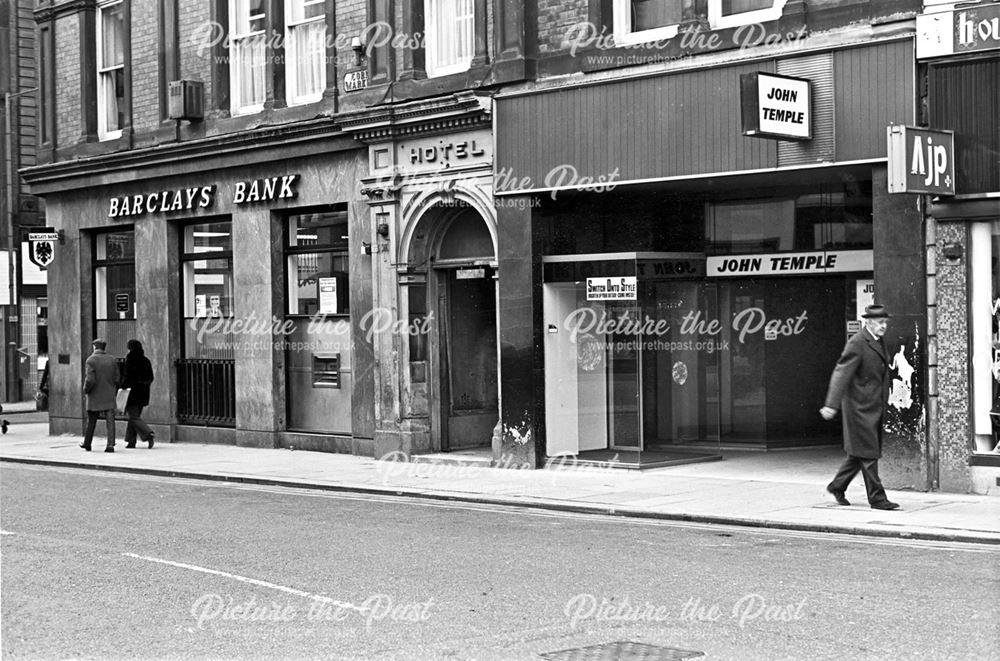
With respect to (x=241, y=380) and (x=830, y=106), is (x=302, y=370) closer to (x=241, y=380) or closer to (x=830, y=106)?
(x=241, y=380)

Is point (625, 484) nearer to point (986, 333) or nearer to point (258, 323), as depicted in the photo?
point (986, 333)

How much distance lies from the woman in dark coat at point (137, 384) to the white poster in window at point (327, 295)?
10.8 feet

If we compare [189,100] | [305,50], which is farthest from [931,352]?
[189,100]

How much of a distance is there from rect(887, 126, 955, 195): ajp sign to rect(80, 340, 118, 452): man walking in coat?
44.7ft

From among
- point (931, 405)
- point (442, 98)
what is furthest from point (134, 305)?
point (931, 405)

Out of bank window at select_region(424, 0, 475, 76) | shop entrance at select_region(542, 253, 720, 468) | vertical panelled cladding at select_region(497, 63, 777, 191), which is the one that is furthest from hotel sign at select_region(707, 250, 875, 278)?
bank window at select_region(424, 0, 475, 76)

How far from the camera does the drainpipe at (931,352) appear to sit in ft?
47.2

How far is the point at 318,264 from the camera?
21.9 metres

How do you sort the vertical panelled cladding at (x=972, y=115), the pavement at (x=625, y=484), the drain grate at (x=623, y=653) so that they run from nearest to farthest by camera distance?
the drain grate at (x=623, y=653)
the pavement at (x=625, y=484)
the vertical panelled cladding at (x=972, y=115)

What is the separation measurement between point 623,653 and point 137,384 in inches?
650

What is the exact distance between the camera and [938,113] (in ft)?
46.8

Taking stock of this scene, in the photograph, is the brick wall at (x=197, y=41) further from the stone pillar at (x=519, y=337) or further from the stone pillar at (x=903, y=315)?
the stone pillar at (x=903, y=315)

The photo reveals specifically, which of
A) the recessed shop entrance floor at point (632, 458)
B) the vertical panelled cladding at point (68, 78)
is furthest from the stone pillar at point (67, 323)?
the recessed shop entrance floor at point (632, 458)

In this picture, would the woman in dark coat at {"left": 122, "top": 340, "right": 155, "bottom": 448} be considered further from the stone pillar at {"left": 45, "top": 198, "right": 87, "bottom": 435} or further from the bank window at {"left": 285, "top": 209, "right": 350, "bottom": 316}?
the stone pillar at {"left": 45, "top": 198, "right": 87, "bottom": 435}
